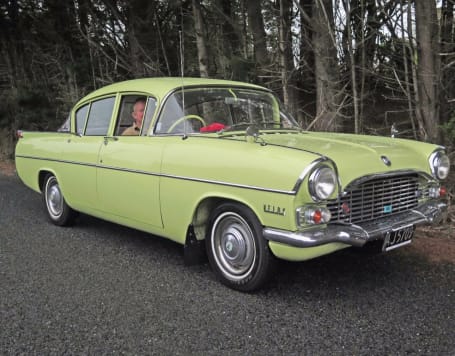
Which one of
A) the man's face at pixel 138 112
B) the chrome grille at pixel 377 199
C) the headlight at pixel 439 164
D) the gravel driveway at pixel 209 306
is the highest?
the man's face at pixel 138 112

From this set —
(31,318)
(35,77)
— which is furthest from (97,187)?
(35,77)

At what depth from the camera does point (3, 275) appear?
4043 mm

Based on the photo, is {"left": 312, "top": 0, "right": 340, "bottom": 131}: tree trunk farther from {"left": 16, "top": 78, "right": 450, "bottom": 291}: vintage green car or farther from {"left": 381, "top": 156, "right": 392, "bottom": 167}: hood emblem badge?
{"left": 381, "top": 156, "right": 392, "bottom": 167}: hood emblem badge

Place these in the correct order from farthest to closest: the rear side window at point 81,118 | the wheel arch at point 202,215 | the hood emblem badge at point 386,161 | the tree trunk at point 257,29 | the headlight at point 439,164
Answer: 1. the tree trunk at point 257,29
2. the rear side window at point 81,118
3. the headlight at point 439,164
4. the wheel arch at point 202,215
5. the hood emblem badge at point 386,161

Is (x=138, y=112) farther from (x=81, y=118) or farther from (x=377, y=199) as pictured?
(x=377, y=199)

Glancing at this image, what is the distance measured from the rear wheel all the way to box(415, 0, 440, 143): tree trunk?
4.61 m

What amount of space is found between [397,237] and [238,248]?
117 cm

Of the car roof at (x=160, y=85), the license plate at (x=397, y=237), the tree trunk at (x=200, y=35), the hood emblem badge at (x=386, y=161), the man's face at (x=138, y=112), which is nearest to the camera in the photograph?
the license plate at (x=397, y=237)

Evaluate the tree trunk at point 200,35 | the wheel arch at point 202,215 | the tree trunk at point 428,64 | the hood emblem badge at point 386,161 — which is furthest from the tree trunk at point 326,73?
the wheel arch at point 202,215

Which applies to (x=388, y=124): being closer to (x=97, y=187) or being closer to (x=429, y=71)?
(x=429, y=71)

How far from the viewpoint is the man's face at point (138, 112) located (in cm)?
455

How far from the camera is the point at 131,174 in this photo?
14.1 ft

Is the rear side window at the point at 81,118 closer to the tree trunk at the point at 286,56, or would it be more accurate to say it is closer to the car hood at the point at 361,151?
the car hood at the point at 361,151

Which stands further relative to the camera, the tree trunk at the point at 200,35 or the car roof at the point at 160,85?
the tree trunk at the point at 200,35
